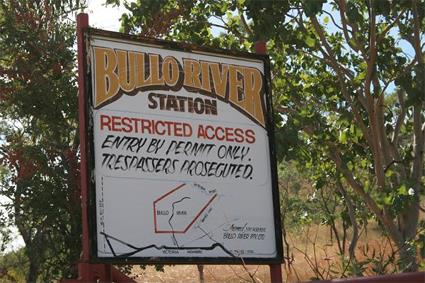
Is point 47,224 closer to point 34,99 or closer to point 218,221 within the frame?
point 34,99

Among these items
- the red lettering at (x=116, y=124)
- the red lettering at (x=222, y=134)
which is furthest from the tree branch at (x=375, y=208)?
the red lettering at (x=116, y=124)

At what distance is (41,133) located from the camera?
526 inches

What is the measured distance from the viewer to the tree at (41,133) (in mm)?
12883

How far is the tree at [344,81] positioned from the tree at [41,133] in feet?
5.39

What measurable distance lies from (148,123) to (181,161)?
51cm

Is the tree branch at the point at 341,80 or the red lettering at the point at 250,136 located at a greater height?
the tree branch at the point at 341,80

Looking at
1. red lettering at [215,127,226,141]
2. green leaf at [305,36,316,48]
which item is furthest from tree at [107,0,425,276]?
red lettering at [215,127,226,141]

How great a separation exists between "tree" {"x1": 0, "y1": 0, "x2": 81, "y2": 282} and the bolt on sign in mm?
5574

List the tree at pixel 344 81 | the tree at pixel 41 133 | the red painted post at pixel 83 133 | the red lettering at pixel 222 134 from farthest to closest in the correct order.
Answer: the tree at pixel 41 133 → the tree at pixel 344 81 → the red lettering at pixel 222 134 → the red painted post at pixel 83 133

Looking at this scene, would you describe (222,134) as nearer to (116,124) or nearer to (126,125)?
(126,125)

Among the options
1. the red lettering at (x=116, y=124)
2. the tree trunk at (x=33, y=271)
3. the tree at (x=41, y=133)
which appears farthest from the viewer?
the tree trunk at (x=33, y=271)

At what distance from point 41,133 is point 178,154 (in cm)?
654

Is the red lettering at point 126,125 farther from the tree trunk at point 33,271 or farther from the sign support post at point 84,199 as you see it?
the tree trunk at point 33,271

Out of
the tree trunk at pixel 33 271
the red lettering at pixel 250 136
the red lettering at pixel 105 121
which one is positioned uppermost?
the red lettering at pixel 105 121
